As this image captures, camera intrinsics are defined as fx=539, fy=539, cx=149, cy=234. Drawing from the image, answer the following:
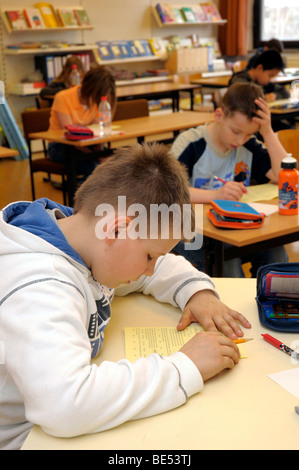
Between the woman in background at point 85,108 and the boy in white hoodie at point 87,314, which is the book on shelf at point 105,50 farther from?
the boy in white hoodie at point 87,314

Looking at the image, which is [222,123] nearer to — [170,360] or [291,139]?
[291,139]

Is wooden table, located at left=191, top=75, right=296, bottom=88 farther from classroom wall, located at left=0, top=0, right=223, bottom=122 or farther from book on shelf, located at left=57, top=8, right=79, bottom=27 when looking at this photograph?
book on shelf, located at left=57, top=8, right=79, bottom=27

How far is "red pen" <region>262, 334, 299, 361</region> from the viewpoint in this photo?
108 cm

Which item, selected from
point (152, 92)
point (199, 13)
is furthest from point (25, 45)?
point (199, 13)

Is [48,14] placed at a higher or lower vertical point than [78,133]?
higher

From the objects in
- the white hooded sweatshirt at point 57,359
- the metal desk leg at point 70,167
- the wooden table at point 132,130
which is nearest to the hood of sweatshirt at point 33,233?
the white hooded sweatshirt at point 57,359

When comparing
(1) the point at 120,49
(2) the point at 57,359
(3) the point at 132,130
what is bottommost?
(3) the point at 132,130

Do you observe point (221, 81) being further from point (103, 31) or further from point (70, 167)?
point (70, 167)

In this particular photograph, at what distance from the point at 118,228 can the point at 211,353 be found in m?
0.29

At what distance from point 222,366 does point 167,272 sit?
422mm

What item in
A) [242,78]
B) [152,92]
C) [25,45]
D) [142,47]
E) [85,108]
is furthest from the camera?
[142,47]

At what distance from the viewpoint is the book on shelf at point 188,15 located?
25.4 ft

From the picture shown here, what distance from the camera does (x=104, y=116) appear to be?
4258 millimetres

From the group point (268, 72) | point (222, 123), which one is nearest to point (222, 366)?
point (222, 123)
